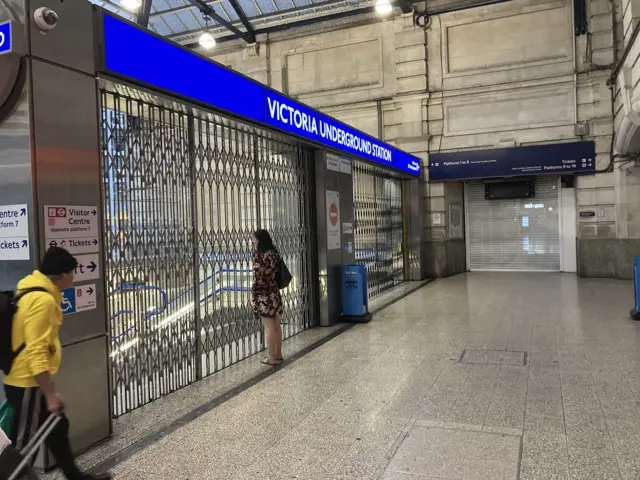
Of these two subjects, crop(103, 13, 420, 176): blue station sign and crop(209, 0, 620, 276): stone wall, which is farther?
crop(209, 0, 620, 276): stone wall

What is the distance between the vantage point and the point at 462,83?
1237 cm

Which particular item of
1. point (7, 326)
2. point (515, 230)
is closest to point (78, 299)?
point (7, 326)

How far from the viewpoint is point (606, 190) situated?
11.4 metres

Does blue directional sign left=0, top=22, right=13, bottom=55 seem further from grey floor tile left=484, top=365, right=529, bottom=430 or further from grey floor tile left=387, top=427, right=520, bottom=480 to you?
grey floor tile left=484, top=365, right=529, bottom=430

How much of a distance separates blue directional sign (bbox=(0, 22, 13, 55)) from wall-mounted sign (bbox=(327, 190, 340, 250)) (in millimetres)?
4651

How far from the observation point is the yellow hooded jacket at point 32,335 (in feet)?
7.11

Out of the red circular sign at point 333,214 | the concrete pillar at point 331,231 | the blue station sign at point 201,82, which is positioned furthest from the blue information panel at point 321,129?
the red circular sign at point 333,214

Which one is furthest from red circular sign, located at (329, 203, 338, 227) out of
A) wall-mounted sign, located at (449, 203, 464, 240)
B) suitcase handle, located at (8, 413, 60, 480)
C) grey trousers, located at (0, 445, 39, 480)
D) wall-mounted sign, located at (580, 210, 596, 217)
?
wall-mounted sign, located at (580, 210, 596, 217)

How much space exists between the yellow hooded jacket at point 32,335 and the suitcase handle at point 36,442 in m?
0.20

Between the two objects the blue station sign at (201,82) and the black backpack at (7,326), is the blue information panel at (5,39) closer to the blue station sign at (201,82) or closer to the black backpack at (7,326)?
the blue station sign at (201,82)

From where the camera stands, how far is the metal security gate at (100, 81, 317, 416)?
3844 millimetres

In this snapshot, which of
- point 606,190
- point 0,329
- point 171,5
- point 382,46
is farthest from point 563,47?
point 0,329

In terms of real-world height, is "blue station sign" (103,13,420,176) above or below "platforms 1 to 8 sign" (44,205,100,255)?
above

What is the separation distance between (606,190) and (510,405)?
951cm
